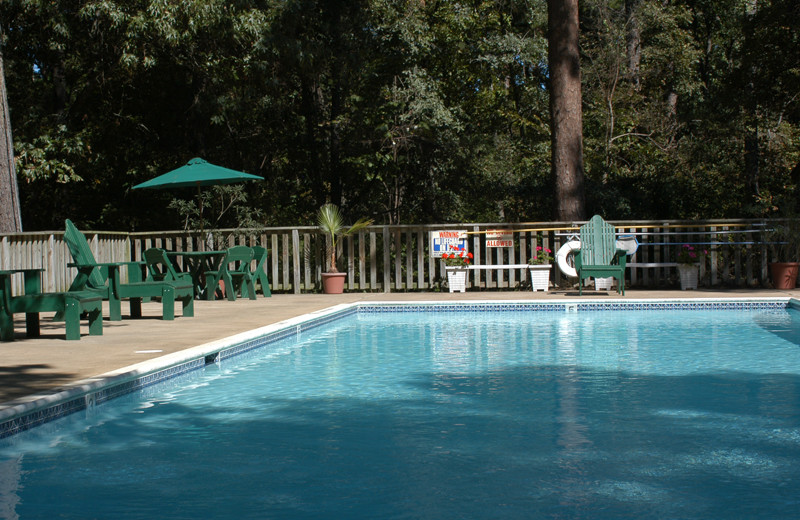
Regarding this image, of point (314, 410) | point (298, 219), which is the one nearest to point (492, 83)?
point (298, 219)

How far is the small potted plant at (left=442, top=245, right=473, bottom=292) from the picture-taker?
12078 millimetres

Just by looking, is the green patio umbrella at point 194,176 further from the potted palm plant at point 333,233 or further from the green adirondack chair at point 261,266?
the potted palm plant at point 333,233

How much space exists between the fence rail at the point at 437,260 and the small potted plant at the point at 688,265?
0.46 ft

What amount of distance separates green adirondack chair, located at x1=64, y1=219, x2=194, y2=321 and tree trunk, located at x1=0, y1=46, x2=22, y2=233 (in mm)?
3978

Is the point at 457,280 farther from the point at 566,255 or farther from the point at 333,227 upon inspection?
the point at 333,227

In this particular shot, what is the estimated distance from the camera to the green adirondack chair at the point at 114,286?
7293 mm

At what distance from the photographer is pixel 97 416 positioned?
173 inches

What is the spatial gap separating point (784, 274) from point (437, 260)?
5.03 meters

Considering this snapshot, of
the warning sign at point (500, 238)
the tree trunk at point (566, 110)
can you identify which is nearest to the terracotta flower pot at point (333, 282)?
the warning sign at point (500, 238)

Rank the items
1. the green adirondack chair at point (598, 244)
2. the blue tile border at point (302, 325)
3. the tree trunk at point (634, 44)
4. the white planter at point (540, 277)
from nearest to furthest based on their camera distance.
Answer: the blue tile border at point (302, 325) → the green adirondack chair at point (598, 244) → the white planter at point (540, 277) → the tree trunk at point (634, 44)

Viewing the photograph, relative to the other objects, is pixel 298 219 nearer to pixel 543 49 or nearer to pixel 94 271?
pixel 543 49

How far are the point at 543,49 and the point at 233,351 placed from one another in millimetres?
13102

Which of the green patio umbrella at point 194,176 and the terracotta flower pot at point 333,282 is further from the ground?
the green patio umbrella at point 194,176

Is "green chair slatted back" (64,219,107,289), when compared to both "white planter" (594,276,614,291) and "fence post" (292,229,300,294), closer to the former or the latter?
"fence post" (292,229,300,294)
